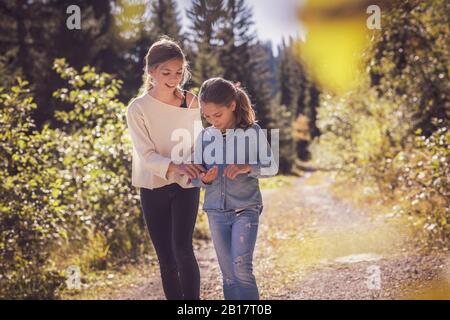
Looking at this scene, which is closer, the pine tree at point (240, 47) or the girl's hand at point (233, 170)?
the girl's hand at point (233, 170)

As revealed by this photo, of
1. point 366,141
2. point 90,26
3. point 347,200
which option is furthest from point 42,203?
point 90,26

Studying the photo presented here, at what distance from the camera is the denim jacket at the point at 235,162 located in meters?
2.67

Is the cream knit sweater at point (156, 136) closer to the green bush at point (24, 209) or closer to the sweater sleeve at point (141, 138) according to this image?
the sweater sleeve at point (141, 138)

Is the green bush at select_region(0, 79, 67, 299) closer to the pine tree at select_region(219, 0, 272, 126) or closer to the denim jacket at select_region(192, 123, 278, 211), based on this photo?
the pine tree at select_region(219, 0, 272, 126)

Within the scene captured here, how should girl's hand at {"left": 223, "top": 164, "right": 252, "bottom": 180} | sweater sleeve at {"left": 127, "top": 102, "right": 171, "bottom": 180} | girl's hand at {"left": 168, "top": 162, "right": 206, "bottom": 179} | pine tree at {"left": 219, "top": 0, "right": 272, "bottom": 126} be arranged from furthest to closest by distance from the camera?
1. pine tree at {"left": 219, "top": 0, "right": 272, "bottom": 126}
2. sweater sleeve at {"left": 127, "top": 102, "right": 171, "bottom": 180}
3. girl's hand at {"left": 168, "top": 162, "right": 206, "bottom": 179}
4. girl's hand at {"left": 223, "top": 164, "right": 252, "bottom": 180}

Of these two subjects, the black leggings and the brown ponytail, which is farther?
the black leggings

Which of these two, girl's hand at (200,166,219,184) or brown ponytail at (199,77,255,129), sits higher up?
brown ponytail at (199,77,255,129)

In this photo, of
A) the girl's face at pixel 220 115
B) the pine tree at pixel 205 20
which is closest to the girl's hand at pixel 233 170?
the girl's face at pixel 220 115

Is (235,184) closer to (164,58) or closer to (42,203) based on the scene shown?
(164,58)

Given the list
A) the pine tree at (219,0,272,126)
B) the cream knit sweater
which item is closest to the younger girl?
the cream knit sweater

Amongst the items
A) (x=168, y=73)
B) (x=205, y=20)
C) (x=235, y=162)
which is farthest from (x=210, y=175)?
(x=205, y=20)

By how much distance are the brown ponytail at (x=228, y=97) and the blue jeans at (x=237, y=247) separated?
47cm

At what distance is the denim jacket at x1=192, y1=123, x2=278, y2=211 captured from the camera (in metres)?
2.67

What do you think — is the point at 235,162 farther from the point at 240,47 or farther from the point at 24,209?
the point at 240,47
